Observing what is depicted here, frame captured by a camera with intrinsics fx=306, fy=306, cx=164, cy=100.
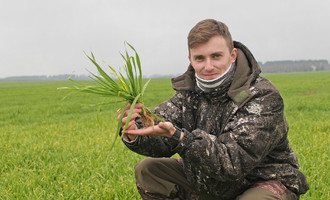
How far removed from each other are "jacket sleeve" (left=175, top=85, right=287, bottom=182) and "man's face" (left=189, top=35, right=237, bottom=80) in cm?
40

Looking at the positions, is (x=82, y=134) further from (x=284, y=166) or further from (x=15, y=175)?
(x=284, y=166)

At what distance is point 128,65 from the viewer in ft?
8.02

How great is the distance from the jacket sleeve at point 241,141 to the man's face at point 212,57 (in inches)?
15.9

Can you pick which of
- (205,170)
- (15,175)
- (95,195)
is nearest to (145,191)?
(95,195)

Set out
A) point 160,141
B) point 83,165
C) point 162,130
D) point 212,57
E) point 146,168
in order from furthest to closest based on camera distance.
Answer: point 83,165, point 146,168, point 160,141, point 212,57, point 162,130

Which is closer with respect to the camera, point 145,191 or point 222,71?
point 222,71

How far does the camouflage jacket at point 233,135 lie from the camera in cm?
243

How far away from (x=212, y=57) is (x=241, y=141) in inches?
31.2

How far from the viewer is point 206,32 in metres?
2.67

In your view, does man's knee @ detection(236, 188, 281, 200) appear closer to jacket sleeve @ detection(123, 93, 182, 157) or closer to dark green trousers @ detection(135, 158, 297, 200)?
dark green trousers @ detection(135, 158, 297, 200)

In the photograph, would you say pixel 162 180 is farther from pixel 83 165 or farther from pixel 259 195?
pixel 83 165

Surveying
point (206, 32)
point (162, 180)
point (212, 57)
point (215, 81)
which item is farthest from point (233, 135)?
point (162, 180)

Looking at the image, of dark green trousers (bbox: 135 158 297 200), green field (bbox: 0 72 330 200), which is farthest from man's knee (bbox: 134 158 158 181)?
green field (bbox: 0 72 330 200)

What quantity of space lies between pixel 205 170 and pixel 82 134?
19.2 feet
